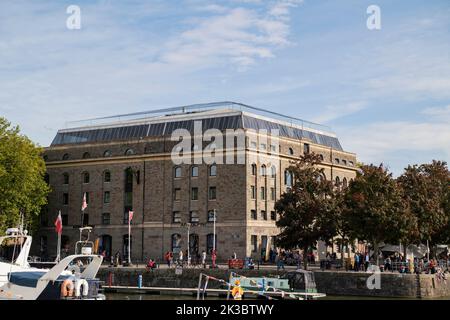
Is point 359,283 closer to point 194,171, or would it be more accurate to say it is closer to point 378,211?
point 378,211

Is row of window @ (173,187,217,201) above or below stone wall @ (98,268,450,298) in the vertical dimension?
above

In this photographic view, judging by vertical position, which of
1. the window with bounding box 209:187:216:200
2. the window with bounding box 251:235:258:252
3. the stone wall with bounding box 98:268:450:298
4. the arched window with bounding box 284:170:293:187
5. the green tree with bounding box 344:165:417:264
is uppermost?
the arched window with bounding box 284:170:293:187

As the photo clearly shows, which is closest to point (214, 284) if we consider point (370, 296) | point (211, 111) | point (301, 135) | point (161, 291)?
point (161, 291)

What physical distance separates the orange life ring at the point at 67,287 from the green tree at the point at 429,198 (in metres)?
32.0

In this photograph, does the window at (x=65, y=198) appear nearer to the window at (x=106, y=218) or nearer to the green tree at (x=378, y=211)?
the window at (x=106, y=218)

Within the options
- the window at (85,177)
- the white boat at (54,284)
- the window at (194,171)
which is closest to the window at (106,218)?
the window at (85,177)

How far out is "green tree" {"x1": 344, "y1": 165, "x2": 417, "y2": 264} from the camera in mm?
53719

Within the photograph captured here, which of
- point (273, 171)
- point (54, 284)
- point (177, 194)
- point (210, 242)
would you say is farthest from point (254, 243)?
point (54, 284)

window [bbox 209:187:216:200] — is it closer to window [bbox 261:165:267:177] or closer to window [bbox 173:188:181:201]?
window [bbox 173:188:181:201]

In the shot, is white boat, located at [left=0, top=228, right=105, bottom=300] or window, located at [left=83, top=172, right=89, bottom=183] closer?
white boat, located at [left=0, top=228, right=105, bottom=300]

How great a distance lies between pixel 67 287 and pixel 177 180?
4253cm

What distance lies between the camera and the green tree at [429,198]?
58875mm

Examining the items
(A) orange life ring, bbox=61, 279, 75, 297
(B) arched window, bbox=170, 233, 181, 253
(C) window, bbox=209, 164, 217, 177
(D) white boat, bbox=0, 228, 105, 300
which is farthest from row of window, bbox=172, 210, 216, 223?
(A) orange life ring, bbox=61, 279, 75, 297

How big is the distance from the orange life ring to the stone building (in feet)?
123
